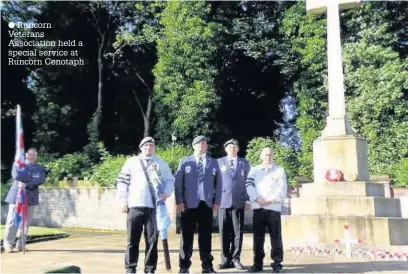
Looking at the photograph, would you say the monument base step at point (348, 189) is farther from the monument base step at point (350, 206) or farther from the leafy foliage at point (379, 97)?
the leafy foliage at point (379, 97)

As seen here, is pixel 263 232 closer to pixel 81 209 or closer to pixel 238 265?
pixel 238 265

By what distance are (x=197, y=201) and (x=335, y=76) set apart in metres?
6.56

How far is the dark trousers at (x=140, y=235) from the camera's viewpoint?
6.04m

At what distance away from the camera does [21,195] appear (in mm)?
8555

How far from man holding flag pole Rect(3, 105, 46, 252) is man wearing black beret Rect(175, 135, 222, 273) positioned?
11.1 feet

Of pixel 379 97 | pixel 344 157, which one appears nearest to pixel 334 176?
pixel 344 157

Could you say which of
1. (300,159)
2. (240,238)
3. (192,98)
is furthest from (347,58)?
(240,238)

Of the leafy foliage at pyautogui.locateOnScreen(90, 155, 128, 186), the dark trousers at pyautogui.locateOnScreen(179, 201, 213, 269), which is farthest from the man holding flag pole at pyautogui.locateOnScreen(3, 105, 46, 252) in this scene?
the leafy foliage at pyautogui.locateOnScreen(90, 155, 128, 186)

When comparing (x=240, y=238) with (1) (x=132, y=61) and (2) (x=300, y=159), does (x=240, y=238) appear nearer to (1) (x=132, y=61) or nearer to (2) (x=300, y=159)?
(2) (x=300, y=159)

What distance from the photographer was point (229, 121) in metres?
27.1

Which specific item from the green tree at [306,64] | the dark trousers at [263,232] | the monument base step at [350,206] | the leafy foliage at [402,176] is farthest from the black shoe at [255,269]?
the green tree at [306,64]

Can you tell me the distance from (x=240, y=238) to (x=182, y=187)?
121 centimetres

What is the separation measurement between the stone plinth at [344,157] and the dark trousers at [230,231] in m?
4.30

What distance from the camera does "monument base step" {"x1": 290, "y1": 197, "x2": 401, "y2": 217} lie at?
9609 mm
